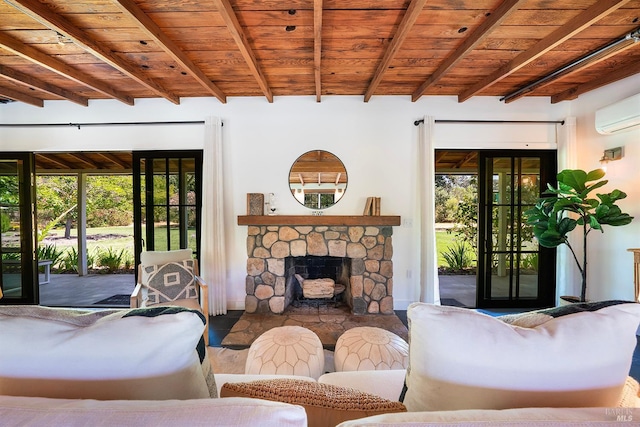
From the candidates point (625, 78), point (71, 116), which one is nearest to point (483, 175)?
point (625, 78)

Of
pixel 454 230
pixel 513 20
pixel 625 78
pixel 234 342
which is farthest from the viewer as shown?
pixel 454 230

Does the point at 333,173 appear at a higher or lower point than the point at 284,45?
lower

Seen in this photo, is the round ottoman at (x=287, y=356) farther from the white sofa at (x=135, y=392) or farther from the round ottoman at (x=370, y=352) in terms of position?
the white sofa at (x=135, y=392)

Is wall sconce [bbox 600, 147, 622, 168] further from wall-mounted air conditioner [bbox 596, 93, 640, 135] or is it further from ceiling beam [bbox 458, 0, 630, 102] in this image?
ceiling beam [bbox 458, 0, 630, 102]

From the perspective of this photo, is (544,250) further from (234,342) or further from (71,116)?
(71,116)

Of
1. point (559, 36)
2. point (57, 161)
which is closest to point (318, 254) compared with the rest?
point (559, 36)

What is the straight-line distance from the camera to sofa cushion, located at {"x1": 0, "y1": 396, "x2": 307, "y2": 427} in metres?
0.51

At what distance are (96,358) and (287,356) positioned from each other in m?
1.09

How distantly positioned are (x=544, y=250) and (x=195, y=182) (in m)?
4.47

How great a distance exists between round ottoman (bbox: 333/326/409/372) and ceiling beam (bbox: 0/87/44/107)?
4.40 metres

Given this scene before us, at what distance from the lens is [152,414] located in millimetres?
529

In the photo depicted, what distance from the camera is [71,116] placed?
356 centimetres

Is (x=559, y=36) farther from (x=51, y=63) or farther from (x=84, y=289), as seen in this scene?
(x=84, y=289)

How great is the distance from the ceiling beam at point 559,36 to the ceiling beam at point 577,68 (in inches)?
20.3
